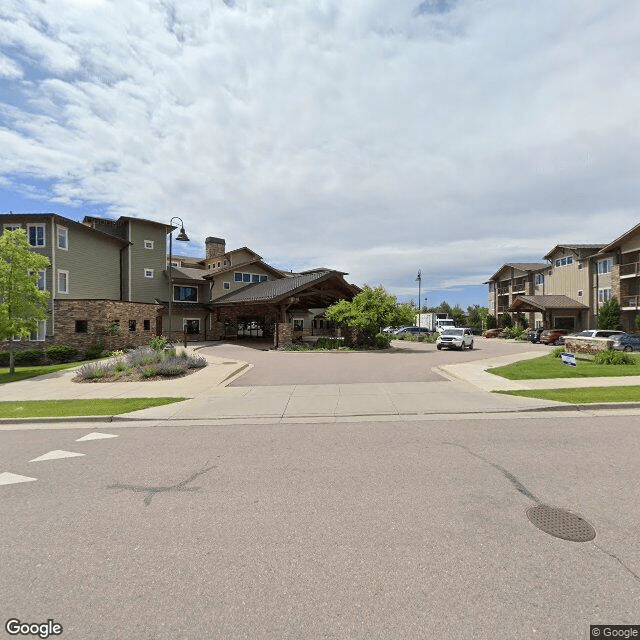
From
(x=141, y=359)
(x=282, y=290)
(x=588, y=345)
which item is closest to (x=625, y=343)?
(x=588, y=345)

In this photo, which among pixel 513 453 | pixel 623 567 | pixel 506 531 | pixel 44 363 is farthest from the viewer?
pixel 44 363

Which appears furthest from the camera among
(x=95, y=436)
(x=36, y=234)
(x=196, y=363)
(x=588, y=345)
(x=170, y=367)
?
(x=36, y=234)

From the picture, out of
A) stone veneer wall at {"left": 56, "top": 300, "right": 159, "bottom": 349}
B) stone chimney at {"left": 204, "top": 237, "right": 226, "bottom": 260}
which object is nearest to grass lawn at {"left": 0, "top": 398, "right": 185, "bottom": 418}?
stone veneer wall at {"left": 56, "top": 300, "right": 159, "bottom": 349}

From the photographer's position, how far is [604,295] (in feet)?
129

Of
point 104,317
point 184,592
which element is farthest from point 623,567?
point 104,317

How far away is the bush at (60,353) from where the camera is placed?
965 inches

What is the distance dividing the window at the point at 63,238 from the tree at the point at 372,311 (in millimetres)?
21161

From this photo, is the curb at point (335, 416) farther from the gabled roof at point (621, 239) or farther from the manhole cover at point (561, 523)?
the gabled roof at point (621, 239)

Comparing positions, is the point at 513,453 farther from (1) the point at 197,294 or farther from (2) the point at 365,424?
(1) the point at 197,294

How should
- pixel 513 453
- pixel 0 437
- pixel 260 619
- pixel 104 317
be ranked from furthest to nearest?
pixel 104 317, pixel 0 437, pixel 513 453, pixel 260 619

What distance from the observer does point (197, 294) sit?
36531 mm

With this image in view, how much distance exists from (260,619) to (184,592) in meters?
0.74

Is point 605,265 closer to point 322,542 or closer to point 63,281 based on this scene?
point 322,542

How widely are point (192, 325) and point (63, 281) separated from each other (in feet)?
36.4
